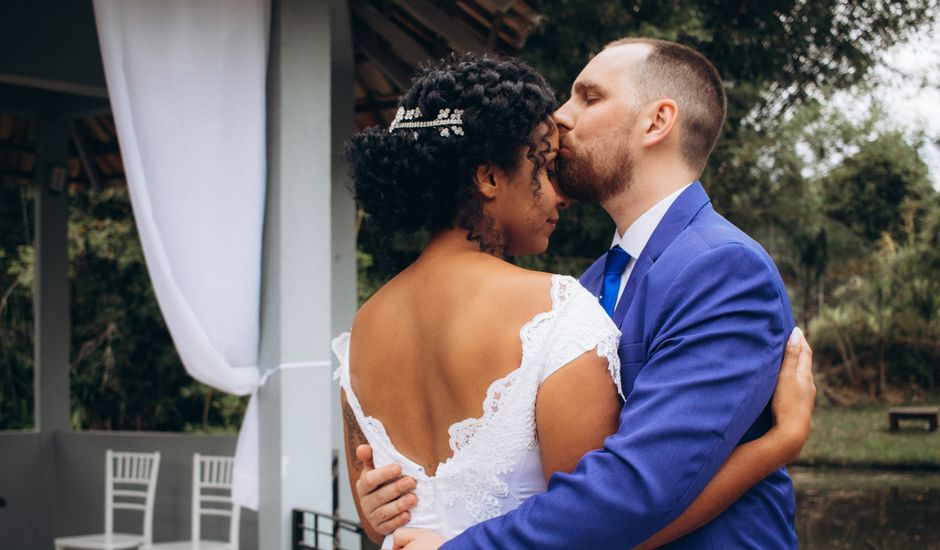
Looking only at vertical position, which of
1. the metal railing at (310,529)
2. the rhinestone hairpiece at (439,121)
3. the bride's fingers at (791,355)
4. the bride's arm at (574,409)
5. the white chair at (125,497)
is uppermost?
the rhinestone hairpiece at (439,121)

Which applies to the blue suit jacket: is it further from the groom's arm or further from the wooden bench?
the wooden bench

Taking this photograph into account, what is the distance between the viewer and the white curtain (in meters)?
3.97

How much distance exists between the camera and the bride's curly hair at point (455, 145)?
1.52m

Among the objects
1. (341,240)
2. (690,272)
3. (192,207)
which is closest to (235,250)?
(192,207)

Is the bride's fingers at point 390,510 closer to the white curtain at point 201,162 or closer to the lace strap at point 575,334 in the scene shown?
the lace strap at point 575,334

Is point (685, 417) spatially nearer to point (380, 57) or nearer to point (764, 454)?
point (764, 454)

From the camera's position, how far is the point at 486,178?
1.56 metres

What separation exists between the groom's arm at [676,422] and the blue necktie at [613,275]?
32cm

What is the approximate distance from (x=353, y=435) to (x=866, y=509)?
35.4 feet

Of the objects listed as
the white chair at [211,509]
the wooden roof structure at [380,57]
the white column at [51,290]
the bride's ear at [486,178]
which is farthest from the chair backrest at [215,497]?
the bride's ear at [486,178]

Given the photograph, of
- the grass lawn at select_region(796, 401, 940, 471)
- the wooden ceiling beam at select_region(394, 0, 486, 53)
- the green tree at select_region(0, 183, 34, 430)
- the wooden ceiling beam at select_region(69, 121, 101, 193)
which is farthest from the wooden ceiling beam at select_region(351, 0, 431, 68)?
the grass lawn at select_region(796, 401, 940, 471)

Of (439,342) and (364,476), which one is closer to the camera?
(439,342)

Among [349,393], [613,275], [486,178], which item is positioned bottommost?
[349,393]

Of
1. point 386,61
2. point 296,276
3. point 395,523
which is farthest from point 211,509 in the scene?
point 395,523
